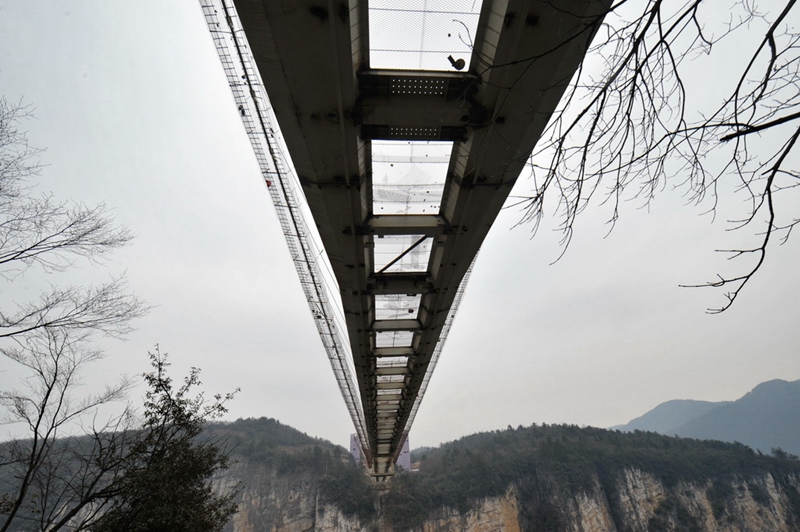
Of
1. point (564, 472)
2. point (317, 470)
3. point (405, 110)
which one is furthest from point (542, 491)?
point (405, 110)

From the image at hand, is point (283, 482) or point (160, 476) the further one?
point (283, 482)

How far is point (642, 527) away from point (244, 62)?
264 feet

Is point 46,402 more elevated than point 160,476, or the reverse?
point 46,402

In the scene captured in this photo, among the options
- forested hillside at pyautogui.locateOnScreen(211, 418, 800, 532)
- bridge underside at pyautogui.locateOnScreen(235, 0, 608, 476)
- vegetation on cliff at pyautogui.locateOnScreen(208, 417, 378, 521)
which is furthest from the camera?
vegetation on cliff at pyautogui.locateOnScreen(208, 417, 378, 521)

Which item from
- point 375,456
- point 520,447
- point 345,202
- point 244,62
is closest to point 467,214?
point 345,202

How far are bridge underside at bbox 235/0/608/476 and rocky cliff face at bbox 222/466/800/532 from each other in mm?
65452

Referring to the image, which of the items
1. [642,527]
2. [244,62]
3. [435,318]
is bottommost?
[642,527]

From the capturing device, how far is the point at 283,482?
65.8 m

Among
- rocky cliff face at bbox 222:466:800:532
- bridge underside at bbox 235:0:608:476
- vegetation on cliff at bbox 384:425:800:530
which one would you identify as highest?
bridge underside at bbox 235:0:608:476

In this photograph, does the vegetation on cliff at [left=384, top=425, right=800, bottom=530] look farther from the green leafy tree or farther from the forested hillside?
the green leafy tree

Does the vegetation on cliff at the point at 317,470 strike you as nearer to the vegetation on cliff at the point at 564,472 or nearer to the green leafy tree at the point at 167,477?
the vegetation on cliff at the point at 564,472

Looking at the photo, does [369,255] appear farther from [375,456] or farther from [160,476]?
[375,456]

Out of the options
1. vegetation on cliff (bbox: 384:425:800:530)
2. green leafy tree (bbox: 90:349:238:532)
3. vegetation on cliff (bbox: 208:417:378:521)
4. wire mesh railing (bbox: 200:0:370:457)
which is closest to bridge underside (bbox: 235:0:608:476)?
wire mesh railing (bbox: 200:0:370:457)

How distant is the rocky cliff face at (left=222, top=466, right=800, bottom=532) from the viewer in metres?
58.5
